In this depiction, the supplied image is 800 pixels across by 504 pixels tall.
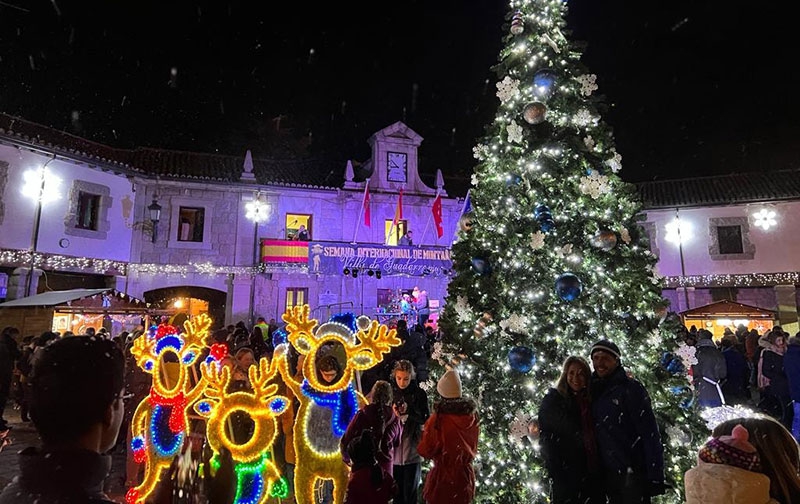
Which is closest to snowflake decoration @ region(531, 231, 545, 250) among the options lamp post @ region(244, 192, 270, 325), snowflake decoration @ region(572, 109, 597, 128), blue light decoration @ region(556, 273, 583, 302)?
blue light decoration @ region(556, 273, 583, 302)

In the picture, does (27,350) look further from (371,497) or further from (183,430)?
(371,497)

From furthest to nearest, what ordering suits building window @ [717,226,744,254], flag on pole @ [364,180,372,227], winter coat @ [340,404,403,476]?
building window @ [717,226,744,254], flag on pole @ [364,180,372,227], winter coat @ [340,404,403,476]

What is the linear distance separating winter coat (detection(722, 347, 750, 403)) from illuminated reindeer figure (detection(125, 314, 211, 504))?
10.3 metres

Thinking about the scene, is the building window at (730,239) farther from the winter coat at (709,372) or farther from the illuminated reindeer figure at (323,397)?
the illuminated reindeer figure at (323,397)

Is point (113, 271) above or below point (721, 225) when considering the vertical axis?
below

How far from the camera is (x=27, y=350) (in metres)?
10.6

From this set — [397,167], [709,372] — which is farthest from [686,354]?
[397,167]

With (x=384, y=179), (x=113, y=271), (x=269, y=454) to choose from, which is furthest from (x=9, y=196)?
(x=269, y=454)

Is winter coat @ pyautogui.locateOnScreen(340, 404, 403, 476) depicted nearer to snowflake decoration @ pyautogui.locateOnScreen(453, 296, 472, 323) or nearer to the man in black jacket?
snowflake decoration @ pyautogui.locateOnScreen(453, 296, 472, 323)

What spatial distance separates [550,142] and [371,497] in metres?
4.61

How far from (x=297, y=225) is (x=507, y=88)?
1655 cm

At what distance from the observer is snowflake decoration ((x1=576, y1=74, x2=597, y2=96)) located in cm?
620

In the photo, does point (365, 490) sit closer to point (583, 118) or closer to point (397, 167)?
point (583, 118)

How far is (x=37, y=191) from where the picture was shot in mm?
16641
